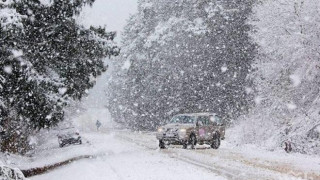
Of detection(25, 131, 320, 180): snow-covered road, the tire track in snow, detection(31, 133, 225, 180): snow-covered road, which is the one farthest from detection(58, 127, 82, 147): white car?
the tire track in snow

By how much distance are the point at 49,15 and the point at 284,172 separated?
12.6 meters

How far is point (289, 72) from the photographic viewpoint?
83.6ft

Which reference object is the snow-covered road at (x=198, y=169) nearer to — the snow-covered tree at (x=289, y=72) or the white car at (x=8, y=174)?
the white car at (x=8, y=174)

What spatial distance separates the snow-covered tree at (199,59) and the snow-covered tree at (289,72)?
44.7 feet

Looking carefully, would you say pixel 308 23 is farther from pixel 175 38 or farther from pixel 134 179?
pixel 175 38

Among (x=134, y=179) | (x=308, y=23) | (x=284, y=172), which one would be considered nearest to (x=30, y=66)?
(x=134, y=179)

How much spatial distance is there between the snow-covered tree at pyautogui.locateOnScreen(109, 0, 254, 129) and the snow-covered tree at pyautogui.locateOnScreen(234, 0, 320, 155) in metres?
13.6

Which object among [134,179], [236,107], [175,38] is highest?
[175,38]

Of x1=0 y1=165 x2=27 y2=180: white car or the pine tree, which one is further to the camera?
the pine tree

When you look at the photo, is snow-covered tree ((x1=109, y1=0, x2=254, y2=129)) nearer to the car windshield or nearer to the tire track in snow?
the car windshield

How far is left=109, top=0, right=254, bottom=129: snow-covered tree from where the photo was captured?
4328 cm

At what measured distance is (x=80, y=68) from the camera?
24984 mm

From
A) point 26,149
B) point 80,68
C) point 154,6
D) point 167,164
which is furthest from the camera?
point 154,6

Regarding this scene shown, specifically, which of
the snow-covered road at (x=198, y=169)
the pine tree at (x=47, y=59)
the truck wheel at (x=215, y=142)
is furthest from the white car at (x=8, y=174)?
the truck wheel at (x=215, y=142)
